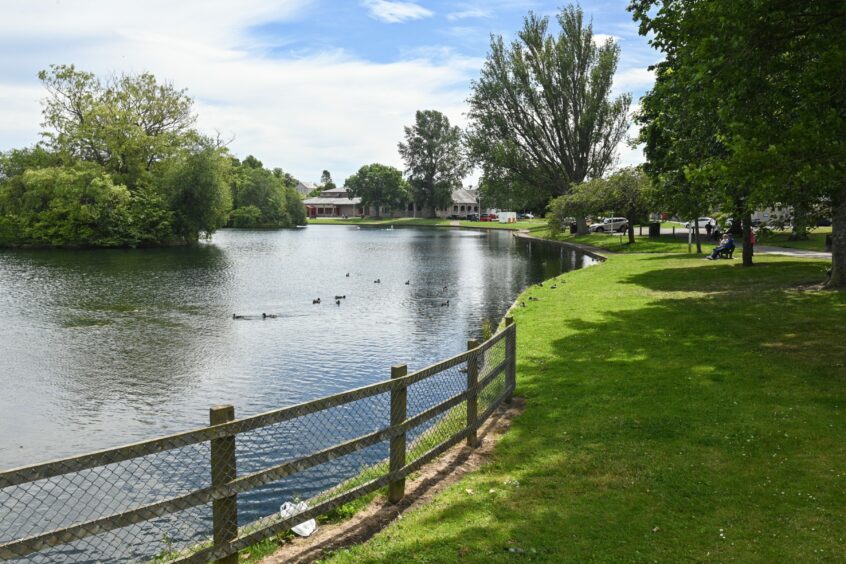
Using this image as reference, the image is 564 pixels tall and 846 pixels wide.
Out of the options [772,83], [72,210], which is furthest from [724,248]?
[72,210]

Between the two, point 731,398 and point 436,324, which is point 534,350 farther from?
point 436,324

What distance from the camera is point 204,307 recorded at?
3130 cm

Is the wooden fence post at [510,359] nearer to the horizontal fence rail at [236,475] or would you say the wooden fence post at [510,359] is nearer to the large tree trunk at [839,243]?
the horizontal fence rail at [236,475]

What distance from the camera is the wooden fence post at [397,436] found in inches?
315

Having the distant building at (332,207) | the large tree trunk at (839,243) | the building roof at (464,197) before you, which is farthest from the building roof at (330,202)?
the large tree trunk at (839,243)

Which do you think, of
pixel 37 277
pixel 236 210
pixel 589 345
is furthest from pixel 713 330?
pixel 236 210

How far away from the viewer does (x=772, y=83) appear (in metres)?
15.6

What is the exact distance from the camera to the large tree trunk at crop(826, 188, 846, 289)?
22.0m

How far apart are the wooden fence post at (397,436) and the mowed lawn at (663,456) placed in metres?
0.51

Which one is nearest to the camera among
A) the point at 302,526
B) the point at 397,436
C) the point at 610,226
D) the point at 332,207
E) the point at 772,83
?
the point at 302,526

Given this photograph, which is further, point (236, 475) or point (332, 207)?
point (332, 207)

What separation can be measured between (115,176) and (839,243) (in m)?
78.3

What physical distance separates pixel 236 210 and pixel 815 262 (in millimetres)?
112127

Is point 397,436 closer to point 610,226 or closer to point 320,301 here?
point 320,301
